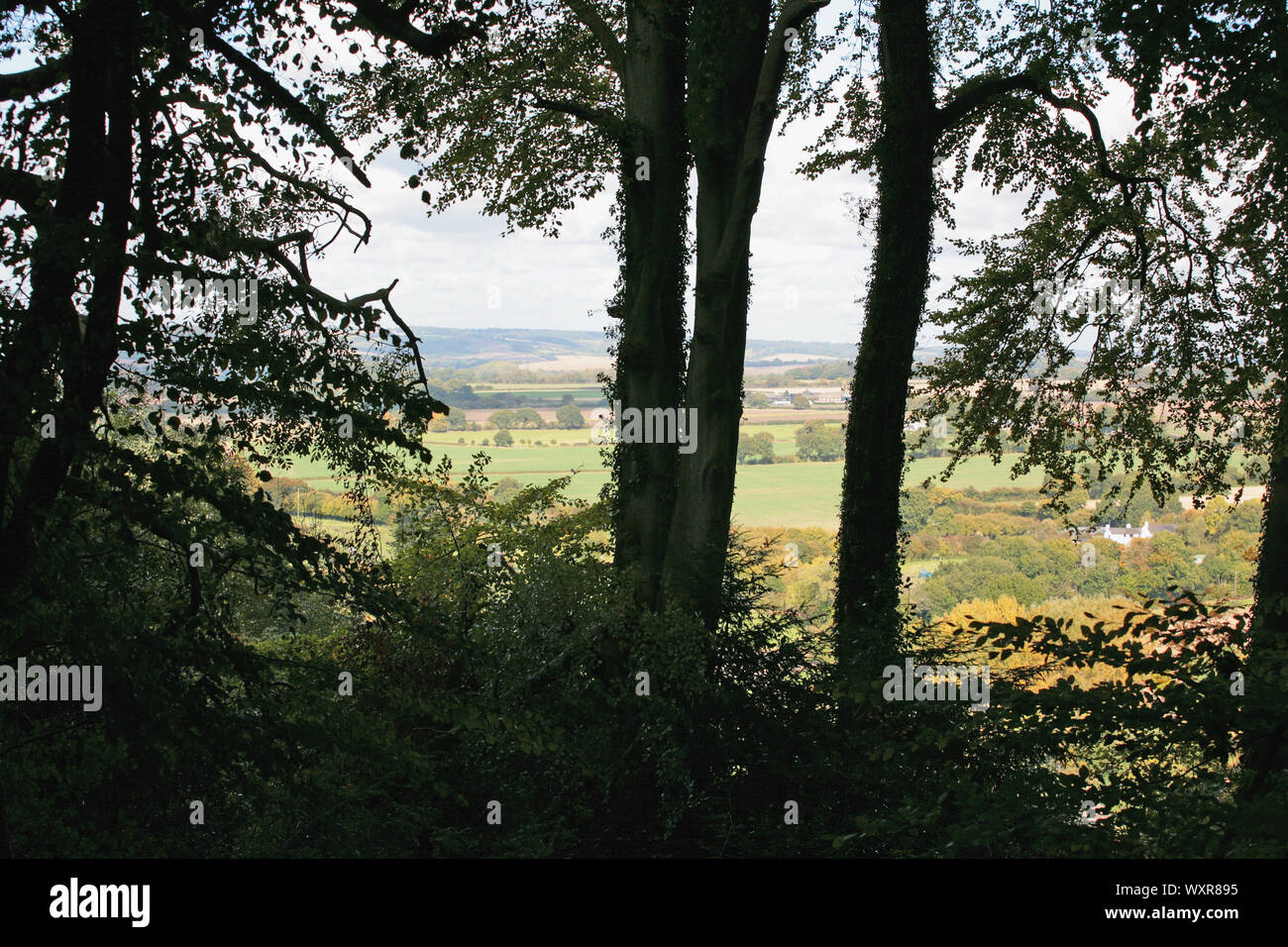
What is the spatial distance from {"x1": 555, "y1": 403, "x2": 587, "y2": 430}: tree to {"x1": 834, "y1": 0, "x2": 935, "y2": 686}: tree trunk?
43.6 ft

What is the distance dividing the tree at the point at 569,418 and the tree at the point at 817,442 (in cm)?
625

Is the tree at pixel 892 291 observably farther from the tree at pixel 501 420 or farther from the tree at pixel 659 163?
the tree at pixel 501 420

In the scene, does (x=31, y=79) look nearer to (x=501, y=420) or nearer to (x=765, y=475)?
(x=501, y=420)

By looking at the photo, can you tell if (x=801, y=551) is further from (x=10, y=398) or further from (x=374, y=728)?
(x=10, y=398)

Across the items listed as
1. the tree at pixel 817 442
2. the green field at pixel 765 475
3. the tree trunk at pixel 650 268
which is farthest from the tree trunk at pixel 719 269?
the tree at pixel 817 442

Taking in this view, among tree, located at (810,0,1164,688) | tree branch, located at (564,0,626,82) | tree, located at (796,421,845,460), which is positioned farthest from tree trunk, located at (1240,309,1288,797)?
tree, located at (796,421,845,460)

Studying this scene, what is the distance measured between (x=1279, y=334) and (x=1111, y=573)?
75.4 ft

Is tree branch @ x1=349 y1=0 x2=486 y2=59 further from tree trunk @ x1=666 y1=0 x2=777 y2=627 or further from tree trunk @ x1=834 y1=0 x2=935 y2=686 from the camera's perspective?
tree trunk @ x1=834 y1=0 x2=935 y2=686

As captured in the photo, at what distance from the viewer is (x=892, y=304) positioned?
9.07 m

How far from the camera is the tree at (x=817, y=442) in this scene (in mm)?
26359

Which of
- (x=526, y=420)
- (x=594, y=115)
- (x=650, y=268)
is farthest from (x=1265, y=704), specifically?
(x=526, y=420)

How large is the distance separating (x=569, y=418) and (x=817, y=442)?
7.73 m

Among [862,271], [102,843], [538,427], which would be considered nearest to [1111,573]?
[538,427]
